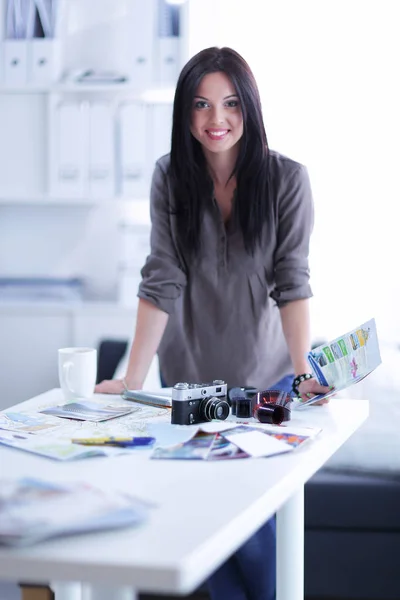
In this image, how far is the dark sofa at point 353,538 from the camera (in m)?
2.22

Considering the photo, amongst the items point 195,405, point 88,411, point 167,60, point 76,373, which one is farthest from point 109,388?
point 167,60

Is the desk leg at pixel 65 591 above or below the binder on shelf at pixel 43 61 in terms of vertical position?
below

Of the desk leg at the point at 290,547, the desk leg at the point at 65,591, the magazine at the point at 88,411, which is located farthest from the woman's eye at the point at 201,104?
the desk leg at the point at 65,591

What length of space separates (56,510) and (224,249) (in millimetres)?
1133

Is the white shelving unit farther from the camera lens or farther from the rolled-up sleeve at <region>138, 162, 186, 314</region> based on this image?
the camera lens

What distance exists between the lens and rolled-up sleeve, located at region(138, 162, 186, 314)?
183cm

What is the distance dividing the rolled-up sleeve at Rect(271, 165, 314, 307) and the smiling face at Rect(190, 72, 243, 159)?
0.18 metres

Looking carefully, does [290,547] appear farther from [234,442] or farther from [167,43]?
[167,43]

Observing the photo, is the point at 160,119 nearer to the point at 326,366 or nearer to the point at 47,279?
the point at 47,279

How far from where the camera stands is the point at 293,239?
183cm

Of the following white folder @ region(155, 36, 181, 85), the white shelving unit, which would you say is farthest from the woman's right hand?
white folder @ region(155, 36, 181, 85)

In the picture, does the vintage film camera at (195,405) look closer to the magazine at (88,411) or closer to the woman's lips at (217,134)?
the magazine at (88,411)

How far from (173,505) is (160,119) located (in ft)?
8.66

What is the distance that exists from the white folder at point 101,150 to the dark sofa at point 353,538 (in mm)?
1610
